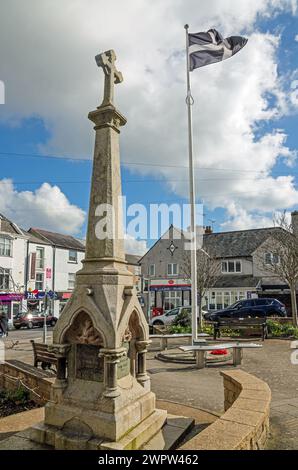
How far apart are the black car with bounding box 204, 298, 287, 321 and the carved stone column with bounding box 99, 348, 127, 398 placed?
20.1 meters

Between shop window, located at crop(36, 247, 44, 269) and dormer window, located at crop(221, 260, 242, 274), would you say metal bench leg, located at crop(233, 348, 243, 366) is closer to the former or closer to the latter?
dormer window, located at crop(221, 260, 242, 274)

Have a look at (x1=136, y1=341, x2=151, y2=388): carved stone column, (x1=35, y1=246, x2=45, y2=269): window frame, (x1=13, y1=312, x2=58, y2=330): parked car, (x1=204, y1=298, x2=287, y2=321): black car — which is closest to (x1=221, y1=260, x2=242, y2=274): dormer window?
(x1=204, y1=298, x2=287, y2=321): black car

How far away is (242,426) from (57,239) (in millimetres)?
41710

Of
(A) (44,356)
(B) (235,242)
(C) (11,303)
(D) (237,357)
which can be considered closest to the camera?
(A) (44,356)

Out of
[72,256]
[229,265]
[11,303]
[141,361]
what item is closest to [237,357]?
[141,361]

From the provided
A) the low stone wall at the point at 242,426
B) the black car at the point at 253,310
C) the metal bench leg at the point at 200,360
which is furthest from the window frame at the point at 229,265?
the low stone wall at the point at 242,426

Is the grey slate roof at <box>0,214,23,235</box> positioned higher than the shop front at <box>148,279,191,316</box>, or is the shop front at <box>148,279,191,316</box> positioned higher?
the grey slate roof at <box>0,214,23,235</box>

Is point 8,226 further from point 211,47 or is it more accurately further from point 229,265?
point 211,47

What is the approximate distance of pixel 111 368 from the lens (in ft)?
14.4

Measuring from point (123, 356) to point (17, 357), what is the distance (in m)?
10.3

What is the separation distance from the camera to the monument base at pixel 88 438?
4.05 m

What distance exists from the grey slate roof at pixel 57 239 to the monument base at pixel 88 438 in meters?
37.6

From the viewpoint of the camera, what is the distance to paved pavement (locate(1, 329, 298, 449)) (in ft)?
17.9
